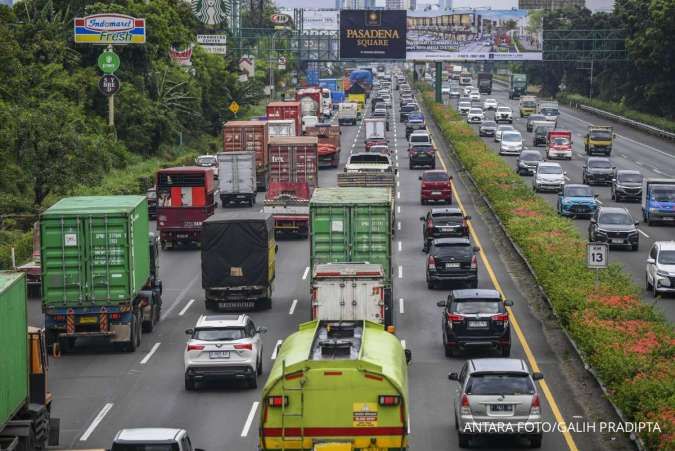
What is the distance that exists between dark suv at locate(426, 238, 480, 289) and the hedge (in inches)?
77.5

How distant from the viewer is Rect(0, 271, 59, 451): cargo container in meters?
20.7

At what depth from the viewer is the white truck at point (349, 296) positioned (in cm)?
3103

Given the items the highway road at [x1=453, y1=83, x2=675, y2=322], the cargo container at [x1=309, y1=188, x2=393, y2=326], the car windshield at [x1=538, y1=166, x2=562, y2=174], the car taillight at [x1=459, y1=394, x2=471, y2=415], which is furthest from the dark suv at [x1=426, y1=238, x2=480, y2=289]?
the car windshield at [x1=538, y1=166, x2=562, y2=174]

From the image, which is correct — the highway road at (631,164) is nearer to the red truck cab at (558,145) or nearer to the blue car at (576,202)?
the blue car at (576,202)

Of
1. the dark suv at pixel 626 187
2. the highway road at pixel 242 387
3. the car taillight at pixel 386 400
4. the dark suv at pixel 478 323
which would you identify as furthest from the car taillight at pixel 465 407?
the dark suv at pixel 626 187

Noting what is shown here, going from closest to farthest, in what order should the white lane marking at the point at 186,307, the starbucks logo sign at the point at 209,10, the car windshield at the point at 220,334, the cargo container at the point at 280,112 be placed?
the car windshield at the point at 220,334, the white lane marking at the point at 186,307, the cargo container at the point at 280,112, the starbucks logo sign at the point at 209,10

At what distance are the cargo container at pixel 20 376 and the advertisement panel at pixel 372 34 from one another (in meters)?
96.5

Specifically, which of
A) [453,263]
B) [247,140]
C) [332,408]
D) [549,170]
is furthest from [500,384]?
[247,140]

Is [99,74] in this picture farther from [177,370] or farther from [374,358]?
[374,358]

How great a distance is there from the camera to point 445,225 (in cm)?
4872

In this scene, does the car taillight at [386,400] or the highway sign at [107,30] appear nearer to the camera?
the car taillight at [386,400]

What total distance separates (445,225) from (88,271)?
1915 centimetres

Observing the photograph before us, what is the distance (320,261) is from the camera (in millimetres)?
36156

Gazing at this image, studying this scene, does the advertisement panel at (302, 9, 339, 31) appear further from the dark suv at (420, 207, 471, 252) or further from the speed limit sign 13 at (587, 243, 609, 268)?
the speed limit sign 13 at (587, 243, 609, 268)
